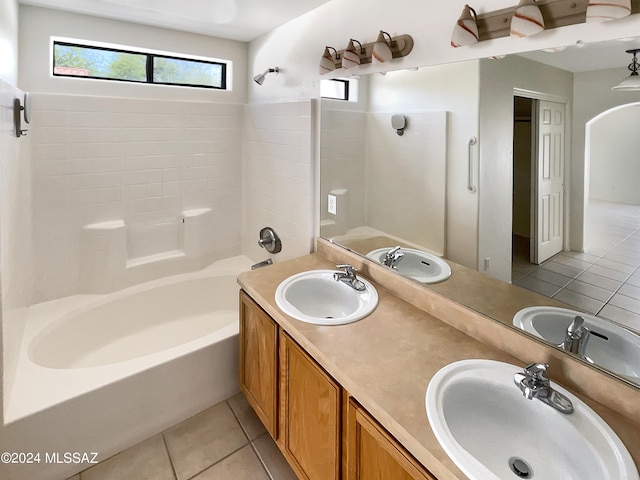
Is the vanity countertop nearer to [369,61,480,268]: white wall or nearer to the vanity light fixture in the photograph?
[369,61,480,268]: white wall

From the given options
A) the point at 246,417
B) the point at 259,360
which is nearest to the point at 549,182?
the point at 259,360

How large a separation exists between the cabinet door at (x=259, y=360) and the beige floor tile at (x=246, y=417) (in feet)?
0.63

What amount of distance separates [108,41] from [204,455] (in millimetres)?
2680

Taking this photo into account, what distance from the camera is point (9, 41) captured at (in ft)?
5.95

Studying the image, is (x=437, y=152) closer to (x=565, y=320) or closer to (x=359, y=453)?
(x=565, y=320)

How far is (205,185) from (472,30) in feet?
7.70

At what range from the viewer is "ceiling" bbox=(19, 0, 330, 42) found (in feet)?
6.94

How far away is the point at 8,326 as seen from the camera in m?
1.66

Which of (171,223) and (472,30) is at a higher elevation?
(472,30)

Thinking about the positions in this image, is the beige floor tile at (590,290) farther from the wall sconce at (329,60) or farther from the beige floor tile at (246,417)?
the beige floor tile at (246,417)

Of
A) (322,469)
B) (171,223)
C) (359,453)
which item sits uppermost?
(171,223)

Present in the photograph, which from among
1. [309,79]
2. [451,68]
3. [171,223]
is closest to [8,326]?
[171,223]

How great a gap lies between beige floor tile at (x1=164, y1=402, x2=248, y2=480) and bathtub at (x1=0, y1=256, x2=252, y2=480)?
7cm

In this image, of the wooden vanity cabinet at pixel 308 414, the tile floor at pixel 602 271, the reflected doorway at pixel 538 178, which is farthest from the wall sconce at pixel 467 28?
the wooden vanity cabinet at pixel 308 414
